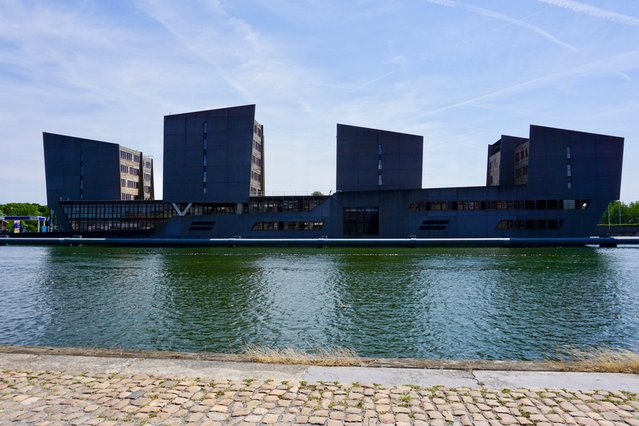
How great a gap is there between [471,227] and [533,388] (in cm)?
7205

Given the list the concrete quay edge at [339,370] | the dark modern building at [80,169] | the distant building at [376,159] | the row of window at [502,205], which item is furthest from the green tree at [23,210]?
the concrete quay edge at [339,370]

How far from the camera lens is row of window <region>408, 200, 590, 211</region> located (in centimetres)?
7406

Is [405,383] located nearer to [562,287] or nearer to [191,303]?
[191,303]

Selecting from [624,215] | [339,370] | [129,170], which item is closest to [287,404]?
[339,370]

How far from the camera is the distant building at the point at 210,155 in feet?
271

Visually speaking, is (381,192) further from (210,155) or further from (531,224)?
(210,155)

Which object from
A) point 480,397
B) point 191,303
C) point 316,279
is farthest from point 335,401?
point 316,279

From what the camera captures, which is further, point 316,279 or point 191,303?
point 316,279

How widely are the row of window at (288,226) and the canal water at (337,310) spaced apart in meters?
41.5

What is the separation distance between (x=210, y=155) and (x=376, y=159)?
31.6 m

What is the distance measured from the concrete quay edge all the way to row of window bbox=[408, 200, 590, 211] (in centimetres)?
6931

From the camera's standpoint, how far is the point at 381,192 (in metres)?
79.2

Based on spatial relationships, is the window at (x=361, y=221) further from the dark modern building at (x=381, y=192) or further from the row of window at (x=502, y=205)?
the row of window at (x=502, y=205)

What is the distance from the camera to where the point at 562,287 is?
29.7 meters
